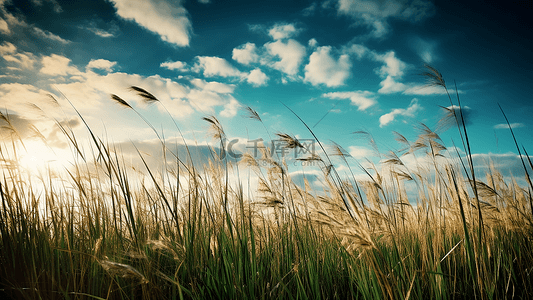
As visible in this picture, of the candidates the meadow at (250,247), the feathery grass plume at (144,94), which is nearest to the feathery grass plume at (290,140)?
the meadow at (250,247)

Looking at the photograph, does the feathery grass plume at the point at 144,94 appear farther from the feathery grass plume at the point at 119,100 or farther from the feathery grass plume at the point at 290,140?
the feathery grass plume at the point at 290,140

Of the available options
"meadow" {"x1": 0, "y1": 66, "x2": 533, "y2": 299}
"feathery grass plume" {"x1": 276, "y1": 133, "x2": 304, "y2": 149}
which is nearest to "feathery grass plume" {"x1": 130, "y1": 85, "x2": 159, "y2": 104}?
"meadow" {"x1": 0, "y1": 66, "x2": 533, "y2": 299}

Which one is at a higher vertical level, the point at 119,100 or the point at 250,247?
the point at 119,100

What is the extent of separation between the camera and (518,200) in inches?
163

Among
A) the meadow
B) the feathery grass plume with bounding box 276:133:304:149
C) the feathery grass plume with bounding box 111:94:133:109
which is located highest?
the feathery grass plume with bounding box 111:94:133:109

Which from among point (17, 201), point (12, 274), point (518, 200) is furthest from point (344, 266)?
point (518, 200)

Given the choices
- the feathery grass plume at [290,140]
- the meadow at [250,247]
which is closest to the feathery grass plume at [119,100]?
the meadow at [250,247]

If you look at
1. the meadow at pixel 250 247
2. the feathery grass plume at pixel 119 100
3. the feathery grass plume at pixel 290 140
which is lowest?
the meadow at pixel 250 247

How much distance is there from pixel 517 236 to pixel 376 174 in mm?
1971

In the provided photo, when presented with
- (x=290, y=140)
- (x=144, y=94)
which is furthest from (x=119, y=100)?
(x=290, y=140)

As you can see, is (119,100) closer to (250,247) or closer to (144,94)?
(144,94)

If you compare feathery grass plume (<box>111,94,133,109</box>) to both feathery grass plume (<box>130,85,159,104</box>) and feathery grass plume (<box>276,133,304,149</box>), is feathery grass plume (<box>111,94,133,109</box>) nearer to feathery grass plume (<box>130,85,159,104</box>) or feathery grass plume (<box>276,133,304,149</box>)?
feathery grass plume (<box>130,85,159,104</box>)

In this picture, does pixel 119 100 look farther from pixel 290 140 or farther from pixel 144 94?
pixel 290 140

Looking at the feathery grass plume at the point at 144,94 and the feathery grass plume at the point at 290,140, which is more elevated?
the feathery grass plume at the point at 144,94
